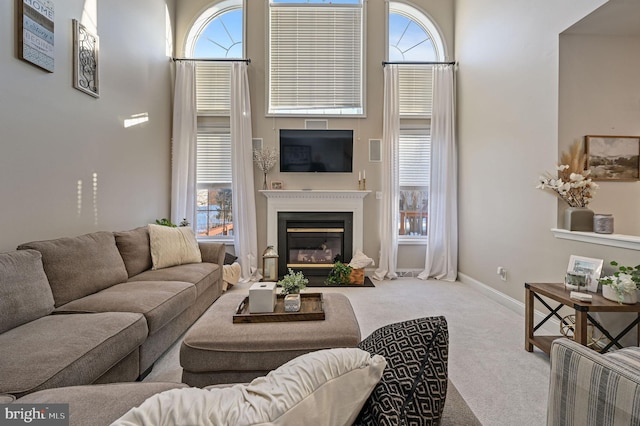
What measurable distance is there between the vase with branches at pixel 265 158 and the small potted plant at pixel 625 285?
4000 millimetres

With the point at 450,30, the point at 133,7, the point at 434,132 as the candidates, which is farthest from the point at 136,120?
the point at 450,30

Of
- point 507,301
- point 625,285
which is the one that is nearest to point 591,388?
point 625,285

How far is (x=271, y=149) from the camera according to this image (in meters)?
4.95

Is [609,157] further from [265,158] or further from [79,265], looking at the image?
[79,265]

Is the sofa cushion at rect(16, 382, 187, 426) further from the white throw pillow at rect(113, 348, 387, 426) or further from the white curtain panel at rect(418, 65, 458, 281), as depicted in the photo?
the white curtain panel at rect(418, 65, 458, 281)

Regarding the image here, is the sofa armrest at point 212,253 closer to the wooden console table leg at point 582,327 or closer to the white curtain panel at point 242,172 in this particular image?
the white curtain panel at point 242,172

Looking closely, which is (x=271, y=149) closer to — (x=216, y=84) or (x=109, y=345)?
(x=216, y=84)

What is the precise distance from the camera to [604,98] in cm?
285

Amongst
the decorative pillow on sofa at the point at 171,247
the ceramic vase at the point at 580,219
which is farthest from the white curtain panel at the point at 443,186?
the decorative pillow on sofa at the point at 171,247

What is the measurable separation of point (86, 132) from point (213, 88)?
240cm

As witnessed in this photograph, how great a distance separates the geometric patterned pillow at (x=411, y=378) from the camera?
73 cm

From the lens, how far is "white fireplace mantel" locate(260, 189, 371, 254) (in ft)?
15.9

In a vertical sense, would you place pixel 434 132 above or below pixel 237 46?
below

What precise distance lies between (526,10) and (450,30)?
1.95 meters
